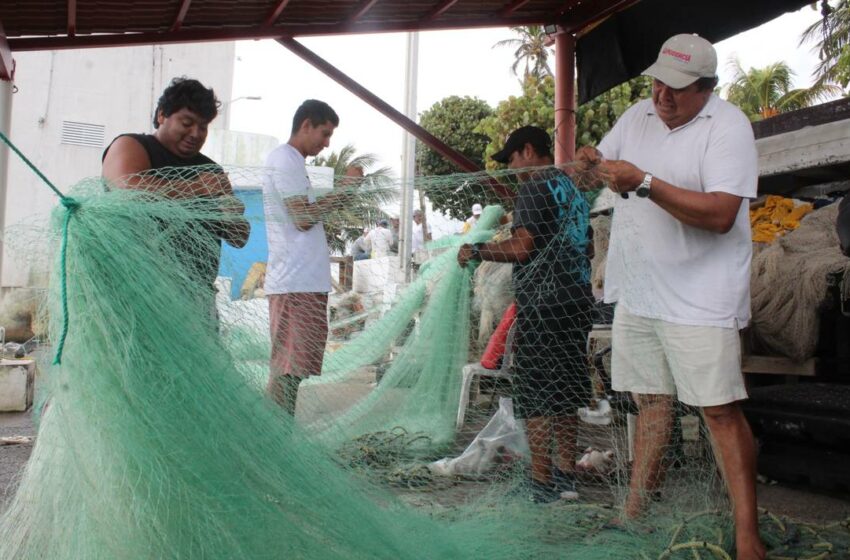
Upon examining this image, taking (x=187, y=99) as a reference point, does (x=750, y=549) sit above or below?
below

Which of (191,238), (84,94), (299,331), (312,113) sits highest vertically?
(84,94)

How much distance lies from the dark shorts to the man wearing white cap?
0.57 metres

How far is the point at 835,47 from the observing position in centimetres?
2200

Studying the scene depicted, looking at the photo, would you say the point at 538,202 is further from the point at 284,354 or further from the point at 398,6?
the point at 398,6

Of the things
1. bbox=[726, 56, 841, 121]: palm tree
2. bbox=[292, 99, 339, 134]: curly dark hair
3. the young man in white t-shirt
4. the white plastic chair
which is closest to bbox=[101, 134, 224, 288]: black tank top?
the young man in white t-shirt

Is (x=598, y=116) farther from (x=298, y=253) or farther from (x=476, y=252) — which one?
(x=298, y=253)

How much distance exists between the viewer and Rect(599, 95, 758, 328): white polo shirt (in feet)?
8.43

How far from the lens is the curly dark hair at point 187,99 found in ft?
9.27

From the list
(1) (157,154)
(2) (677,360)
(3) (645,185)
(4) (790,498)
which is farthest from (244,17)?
(4) (790,498)

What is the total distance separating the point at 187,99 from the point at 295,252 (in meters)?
0.85

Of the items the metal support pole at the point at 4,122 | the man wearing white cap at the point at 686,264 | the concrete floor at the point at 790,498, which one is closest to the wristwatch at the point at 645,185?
the man wearing white cap at the point at 686,264

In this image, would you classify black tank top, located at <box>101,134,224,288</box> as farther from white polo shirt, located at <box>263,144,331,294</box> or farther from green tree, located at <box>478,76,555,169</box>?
green tree, located at <box>478,76,555,169</box>

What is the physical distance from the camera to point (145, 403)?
5.89 feet

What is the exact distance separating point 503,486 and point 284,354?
4.15ft
